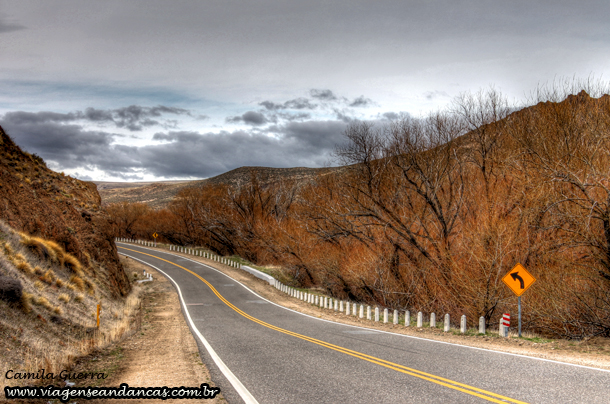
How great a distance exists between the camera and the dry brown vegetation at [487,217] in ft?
45.2

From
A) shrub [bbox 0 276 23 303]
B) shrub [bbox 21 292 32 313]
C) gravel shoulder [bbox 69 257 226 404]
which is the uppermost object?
shrub [bbox 0 276 23 303]

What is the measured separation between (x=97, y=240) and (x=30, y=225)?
719 centimetres

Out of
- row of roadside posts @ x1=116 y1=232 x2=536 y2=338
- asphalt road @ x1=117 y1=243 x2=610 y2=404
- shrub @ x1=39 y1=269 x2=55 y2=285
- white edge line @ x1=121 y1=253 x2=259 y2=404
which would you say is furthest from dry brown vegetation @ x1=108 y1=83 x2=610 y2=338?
shrub @ x1=39 y1=269 x2=55 y2=285

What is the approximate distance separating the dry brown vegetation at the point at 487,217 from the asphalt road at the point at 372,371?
5631 millimetres

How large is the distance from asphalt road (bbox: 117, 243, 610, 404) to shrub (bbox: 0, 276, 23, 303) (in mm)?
4980

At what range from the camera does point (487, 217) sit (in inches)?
727

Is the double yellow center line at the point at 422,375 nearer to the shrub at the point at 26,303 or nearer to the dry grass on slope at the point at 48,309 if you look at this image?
the dry grass on slope at the point at 48,309

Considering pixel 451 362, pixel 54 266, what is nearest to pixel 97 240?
pixel 54 266

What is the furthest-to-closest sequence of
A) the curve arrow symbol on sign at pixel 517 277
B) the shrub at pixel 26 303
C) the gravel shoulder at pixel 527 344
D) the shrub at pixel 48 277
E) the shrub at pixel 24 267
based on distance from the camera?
the shrub at pixel 48 277
the shrub at pixel 24 267
the curve arrow symbol on sign at pixel 517 277
the shrub at pixel 26 303
the gravel shoulder at pixel 527 344

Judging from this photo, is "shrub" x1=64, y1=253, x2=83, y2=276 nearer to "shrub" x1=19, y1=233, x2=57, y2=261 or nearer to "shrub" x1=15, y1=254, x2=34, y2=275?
"shrub" x1=19, y1=233, x2=57, y2=261

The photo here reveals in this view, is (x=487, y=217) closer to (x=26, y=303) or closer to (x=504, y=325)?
(x=504, y=325)

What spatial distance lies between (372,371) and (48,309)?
9.87 meters

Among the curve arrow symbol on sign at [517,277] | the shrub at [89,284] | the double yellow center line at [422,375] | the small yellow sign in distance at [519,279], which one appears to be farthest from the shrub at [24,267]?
the curve arrow symbol on sign at [517,277]

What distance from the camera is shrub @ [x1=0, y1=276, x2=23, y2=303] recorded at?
34.6 feet
